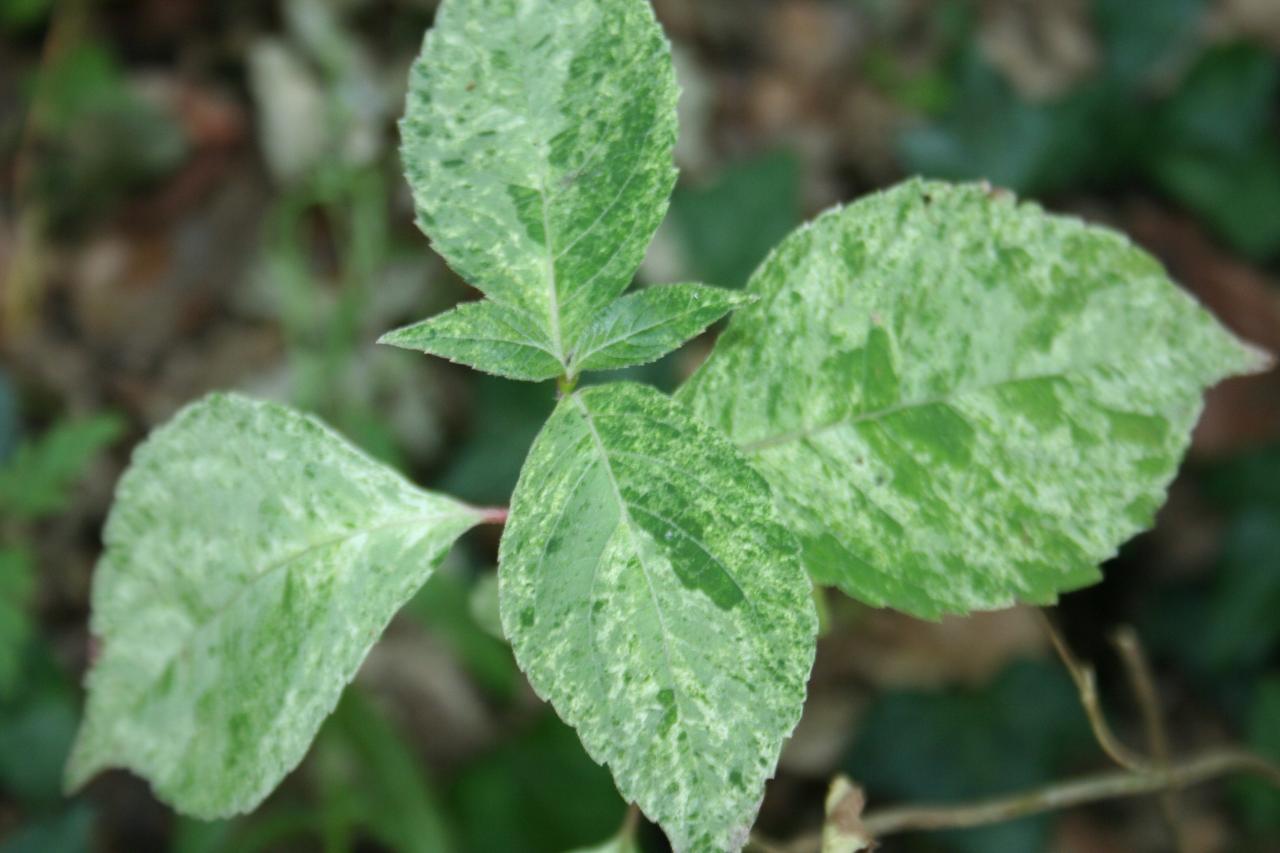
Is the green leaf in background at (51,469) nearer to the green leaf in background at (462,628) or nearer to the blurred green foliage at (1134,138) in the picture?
the green leaf in background at (462,628)

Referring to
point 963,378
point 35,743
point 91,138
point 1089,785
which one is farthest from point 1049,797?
point 91,138

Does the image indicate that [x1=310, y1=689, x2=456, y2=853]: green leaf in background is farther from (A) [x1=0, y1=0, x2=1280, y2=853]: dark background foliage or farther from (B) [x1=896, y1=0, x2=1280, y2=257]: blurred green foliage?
(B) [x1=896, y1=0, x2=1280, y2=257]: blurred green foliage

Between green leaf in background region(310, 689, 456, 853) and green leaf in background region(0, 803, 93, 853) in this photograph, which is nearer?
green leaf in background region(0, 803, 93, 853)

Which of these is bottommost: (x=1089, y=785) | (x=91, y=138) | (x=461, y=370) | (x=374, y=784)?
(x=374, y=784)

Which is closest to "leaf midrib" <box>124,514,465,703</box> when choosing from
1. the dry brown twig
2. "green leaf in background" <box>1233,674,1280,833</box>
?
the dry brown twig

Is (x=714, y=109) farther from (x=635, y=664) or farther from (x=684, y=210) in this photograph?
(x=635, y=664)

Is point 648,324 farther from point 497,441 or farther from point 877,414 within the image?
point 497,441

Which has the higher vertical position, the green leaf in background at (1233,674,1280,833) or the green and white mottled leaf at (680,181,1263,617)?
the green and white mottled leaf at (680,181,1263,617)
